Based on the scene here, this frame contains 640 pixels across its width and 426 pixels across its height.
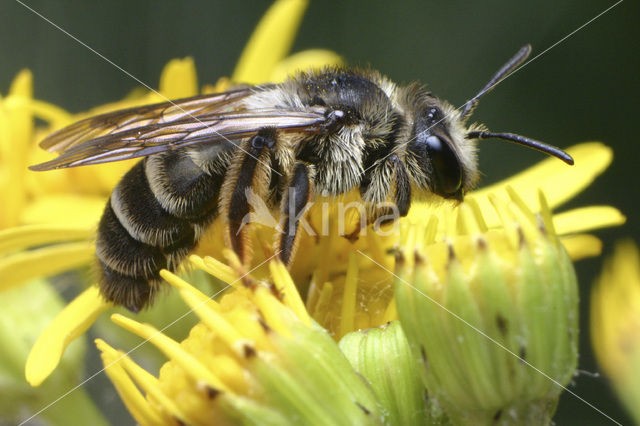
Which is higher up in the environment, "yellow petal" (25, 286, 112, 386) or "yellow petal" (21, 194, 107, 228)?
"yellow petal" (21, 194, 107, 228)

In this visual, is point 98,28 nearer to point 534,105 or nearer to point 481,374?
point 534,105

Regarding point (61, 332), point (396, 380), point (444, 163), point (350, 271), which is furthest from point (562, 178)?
point (61, 332)

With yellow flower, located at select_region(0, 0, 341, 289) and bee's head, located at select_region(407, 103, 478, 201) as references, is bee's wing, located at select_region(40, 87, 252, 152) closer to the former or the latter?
yellow flower, located at select_region(0, 0, 341, 289)

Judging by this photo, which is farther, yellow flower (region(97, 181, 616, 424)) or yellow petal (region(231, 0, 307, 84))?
yellow petal (region(231, 0, 307, 84))

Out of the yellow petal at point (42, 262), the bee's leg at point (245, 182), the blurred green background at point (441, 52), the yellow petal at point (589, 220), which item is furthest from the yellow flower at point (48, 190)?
the blurred green background at point (441, 52)

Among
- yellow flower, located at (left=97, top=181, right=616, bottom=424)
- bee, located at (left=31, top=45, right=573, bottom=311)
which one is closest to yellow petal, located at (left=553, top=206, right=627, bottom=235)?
bee, located at (left=31, top=45, right=573, bottom=311)

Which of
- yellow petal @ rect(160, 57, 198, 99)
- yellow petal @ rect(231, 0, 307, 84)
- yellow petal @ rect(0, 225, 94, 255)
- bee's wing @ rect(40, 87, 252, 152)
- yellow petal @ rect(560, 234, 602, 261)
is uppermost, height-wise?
yellow petal @ rect(231, 0, 307, 84)

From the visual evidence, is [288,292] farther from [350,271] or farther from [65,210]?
[65,210]

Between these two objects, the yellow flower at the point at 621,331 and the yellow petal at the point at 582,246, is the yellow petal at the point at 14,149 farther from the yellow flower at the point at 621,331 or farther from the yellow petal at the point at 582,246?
the yellow flower at the point at 621,331
